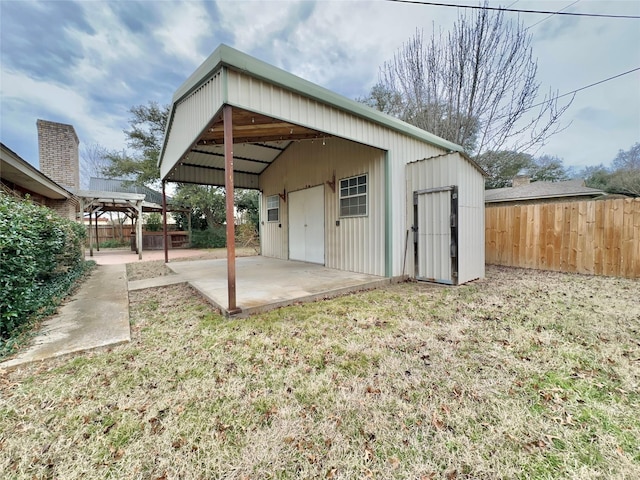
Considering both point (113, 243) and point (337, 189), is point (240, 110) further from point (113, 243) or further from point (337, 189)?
point (113, 243)

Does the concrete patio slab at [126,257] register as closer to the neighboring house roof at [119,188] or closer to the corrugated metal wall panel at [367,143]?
the neighboring house roof at [119,188]

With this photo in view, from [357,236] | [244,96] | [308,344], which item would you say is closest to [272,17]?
[244,96]

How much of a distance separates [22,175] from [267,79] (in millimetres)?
6588

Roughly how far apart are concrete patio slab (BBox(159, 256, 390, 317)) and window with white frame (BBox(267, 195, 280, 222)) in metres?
3.14

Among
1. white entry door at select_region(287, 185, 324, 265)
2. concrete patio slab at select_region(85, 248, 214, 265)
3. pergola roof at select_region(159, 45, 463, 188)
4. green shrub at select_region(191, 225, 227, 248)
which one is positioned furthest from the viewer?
green shrub at select_region(191, 225, 227, 248)

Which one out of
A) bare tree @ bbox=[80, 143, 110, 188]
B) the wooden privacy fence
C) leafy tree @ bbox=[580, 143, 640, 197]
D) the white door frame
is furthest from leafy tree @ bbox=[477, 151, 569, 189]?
bare tree @ bbox=[80, 143, 110, 188]

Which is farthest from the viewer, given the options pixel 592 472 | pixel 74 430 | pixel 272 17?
pixel 272 17

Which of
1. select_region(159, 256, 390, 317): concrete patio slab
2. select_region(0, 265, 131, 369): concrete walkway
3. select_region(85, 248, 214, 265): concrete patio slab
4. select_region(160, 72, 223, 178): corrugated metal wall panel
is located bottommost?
select_region(0, 265, 131, 369): concrete walkway

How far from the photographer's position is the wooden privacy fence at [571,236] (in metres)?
5.24

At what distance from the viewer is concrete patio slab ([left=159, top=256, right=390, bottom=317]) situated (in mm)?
3707

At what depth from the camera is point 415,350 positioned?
7.99 ft

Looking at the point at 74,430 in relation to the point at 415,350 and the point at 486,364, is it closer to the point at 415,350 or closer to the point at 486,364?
the point at 415,350

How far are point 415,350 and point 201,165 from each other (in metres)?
7.74

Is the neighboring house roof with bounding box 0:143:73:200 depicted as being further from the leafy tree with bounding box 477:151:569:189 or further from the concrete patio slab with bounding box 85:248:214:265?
the leafy tree with bounding box 477:151:569:189
